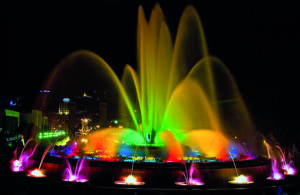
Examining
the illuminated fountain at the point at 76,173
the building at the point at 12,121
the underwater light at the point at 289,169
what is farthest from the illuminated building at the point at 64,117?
the underwater light at the point at 289,169

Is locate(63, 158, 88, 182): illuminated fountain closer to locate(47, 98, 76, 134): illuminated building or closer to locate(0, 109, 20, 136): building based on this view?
locate(0, 109, 20, 136): building

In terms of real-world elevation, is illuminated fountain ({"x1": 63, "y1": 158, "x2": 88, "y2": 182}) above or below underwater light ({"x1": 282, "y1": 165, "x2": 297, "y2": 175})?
above

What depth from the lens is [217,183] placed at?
11.4 metres

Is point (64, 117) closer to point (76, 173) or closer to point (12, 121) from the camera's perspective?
point (12, 121)

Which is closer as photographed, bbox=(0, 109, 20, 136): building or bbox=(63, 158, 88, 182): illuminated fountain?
bbox=(63, 158, 88, 182): illuminated fountain

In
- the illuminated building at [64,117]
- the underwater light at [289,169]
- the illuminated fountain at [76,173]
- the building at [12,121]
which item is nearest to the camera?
the illuminated fountain at [76,173]

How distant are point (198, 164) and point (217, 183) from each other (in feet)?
3.66

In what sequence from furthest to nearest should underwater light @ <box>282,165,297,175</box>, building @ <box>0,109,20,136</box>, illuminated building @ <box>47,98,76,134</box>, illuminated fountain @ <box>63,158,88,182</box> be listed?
illuminated building @ <box>47,98,76,134</box>
building @ <box>0,109,20,136</box>
underwater light @ <box>282,165,297,175</box>
illuminated fountain @ <box>63,158,88,182</box>

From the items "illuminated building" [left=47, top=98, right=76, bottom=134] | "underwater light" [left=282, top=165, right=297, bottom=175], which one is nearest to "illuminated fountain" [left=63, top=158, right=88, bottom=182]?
"underwater light" [left=282, top=165, right=297, bottom=175]

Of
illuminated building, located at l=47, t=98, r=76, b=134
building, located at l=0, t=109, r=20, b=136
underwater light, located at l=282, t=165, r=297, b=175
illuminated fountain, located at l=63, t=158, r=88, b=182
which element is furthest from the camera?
illuminated building, located at l=47, t=98, r=76, b=134

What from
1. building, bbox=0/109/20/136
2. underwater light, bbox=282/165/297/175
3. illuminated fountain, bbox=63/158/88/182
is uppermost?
building, bbox=0/109/20/136

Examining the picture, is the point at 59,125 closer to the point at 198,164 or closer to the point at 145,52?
the point at 145,52

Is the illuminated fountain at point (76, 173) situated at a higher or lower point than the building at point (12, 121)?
lower

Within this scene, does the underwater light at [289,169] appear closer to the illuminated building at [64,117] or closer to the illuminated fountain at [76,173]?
the illuminated fountain at [76,173]
